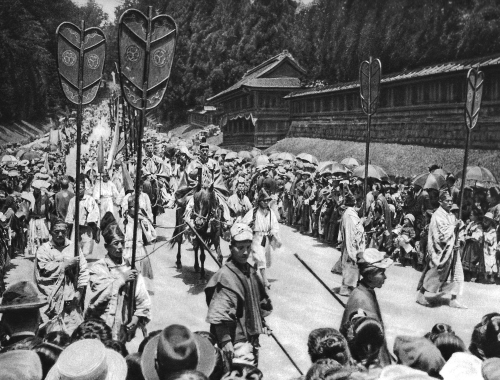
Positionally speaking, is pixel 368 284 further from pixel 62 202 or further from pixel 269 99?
pixel 269 99

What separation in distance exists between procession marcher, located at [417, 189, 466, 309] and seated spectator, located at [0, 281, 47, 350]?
23.8 ft

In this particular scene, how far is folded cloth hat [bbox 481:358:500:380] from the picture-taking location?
3.06 meters

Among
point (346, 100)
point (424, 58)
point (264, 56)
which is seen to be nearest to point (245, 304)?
point (424, 58)

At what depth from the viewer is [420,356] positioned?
3529 mm

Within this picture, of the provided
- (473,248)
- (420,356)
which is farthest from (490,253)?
(420,356)

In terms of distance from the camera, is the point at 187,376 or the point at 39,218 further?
the point at 39,218

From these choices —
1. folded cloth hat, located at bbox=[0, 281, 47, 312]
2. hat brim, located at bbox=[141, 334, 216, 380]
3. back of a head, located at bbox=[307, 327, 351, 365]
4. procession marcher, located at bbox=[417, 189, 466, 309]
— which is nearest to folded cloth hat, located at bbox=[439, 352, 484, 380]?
back of a head, located at bbox=[307, 327, 351, 365]

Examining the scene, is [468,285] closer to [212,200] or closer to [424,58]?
[212,200]

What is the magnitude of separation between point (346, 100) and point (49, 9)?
5480cm

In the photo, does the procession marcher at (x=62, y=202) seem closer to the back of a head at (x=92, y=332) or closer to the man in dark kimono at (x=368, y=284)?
the back of a head at (x=92, y=332)

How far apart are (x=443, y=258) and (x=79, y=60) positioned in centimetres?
679

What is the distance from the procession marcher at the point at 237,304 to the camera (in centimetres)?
456

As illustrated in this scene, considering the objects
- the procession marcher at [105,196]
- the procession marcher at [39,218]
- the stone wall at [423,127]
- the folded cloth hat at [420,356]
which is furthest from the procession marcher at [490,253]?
the procession marcher at [39,218]

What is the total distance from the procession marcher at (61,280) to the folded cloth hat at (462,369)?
3603 mm
